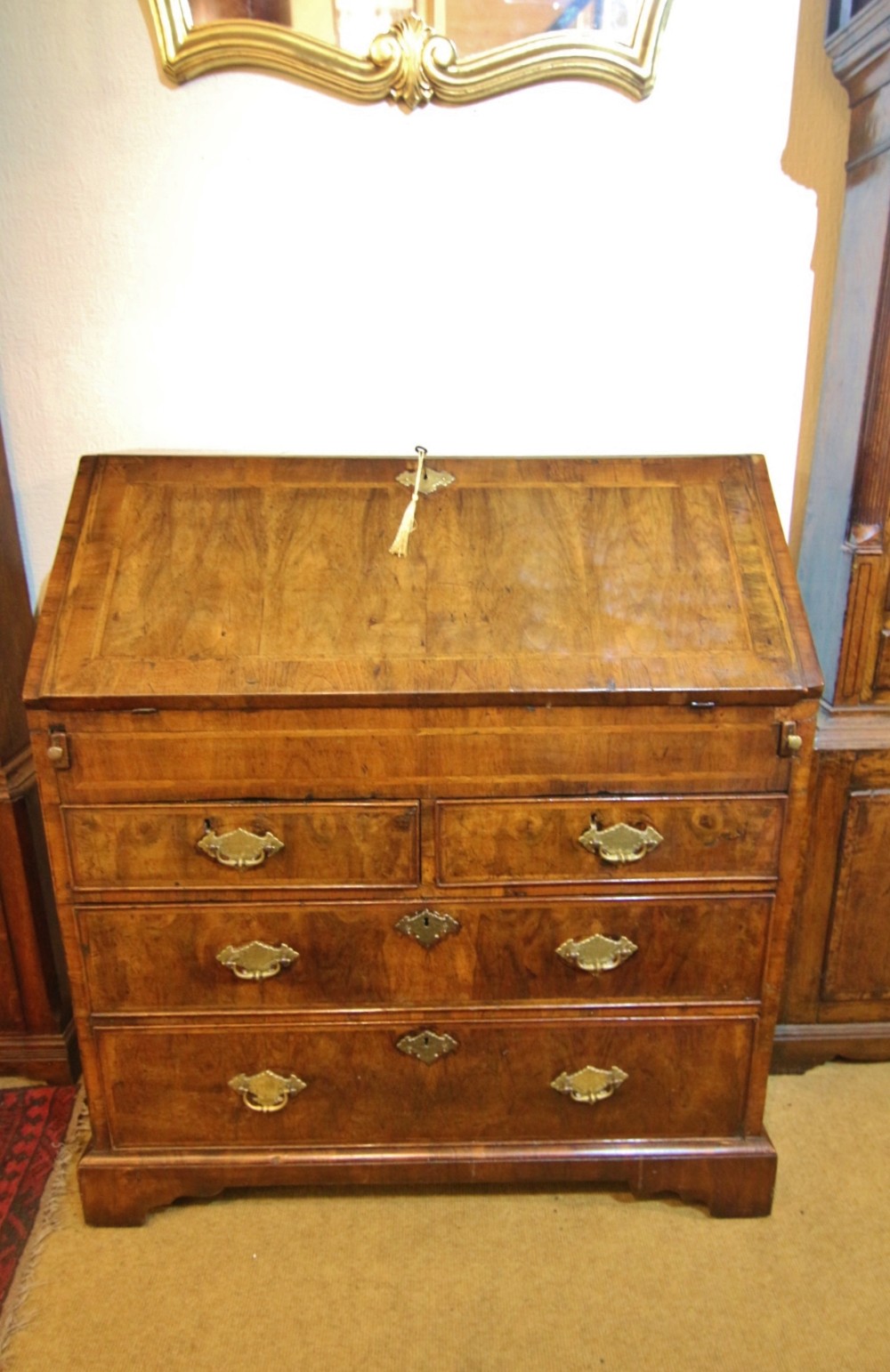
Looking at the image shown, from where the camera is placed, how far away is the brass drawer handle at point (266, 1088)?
1620mm

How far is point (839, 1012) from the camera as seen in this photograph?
78.9 inches

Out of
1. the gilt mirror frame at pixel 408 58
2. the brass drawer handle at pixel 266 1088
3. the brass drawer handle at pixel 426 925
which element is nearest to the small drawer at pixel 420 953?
the brass drawer handle at pixel 426 925

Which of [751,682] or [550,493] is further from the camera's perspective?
[550,493]

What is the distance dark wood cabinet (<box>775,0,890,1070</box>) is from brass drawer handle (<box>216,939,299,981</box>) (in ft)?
3.56

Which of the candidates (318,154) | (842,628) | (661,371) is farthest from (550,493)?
(318,154)

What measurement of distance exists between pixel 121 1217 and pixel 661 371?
1.97m

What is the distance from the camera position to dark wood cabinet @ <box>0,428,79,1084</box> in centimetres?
186

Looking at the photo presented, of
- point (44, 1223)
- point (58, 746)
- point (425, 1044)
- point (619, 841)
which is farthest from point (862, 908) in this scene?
point (44, 1223)

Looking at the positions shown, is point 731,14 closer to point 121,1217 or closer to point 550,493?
point 550,493

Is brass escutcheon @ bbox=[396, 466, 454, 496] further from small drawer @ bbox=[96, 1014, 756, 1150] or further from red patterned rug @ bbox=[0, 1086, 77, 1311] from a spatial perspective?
red patterned rug @ bbox=[0, 1086, 77, 1311]

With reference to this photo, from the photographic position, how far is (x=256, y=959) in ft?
5.08

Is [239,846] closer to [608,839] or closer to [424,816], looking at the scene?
[424,816]

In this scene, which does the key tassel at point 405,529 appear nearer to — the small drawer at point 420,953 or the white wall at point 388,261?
the white wall at point 388,261

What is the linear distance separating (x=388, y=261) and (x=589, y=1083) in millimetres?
1622
